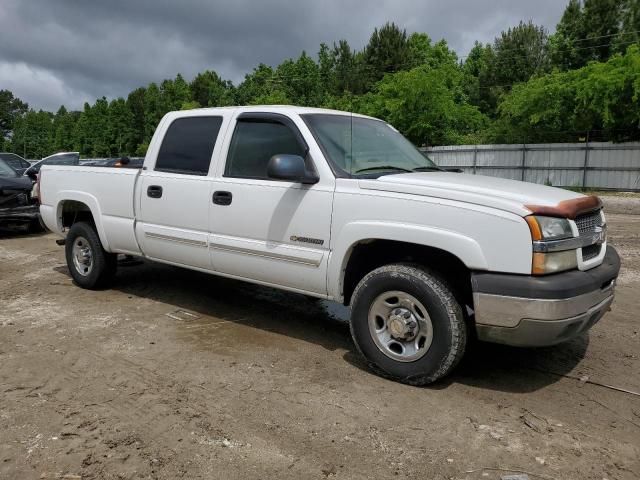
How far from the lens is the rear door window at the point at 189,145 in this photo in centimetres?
520

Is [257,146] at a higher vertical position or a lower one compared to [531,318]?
higher

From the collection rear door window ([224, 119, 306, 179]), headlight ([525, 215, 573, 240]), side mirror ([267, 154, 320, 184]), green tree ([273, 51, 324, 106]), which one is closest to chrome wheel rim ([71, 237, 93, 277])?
rear door window ([224, 119, 306, 179])

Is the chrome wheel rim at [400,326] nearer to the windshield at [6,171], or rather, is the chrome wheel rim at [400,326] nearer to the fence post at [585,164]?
the windshield at [6,171]

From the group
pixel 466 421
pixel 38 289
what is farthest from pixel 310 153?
pixel 38 289

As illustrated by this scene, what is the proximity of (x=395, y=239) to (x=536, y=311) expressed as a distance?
1012 mm

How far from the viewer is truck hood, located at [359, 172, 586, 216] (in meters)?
3.54

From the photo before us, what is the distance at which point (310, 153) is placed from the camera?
4.44 metres

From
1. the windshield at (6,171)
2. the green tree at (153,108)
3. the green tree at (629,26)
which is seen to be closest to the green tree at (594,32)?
the green tree at (629,26)

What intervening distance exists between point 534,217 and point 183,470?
246 centimetres

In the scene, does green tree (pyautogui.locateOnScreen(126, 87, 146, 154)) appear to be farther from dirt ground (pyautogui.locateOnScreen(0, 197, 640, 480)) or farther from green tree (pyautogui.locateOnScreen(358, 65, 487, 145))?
dirt ground (pyautogui.locateOnScreen(0, 197, 640, 480))

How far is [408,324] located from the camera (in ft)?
12.8

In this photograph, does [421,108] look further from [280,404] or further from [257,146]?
[280,404]

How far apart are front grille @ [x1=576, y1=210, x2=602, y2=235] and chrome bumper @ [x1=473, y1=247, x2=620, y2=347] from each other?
0.30 metres

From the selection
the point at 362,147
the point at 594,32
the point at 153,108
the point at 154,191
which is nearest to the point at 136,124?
the point at 153,108
